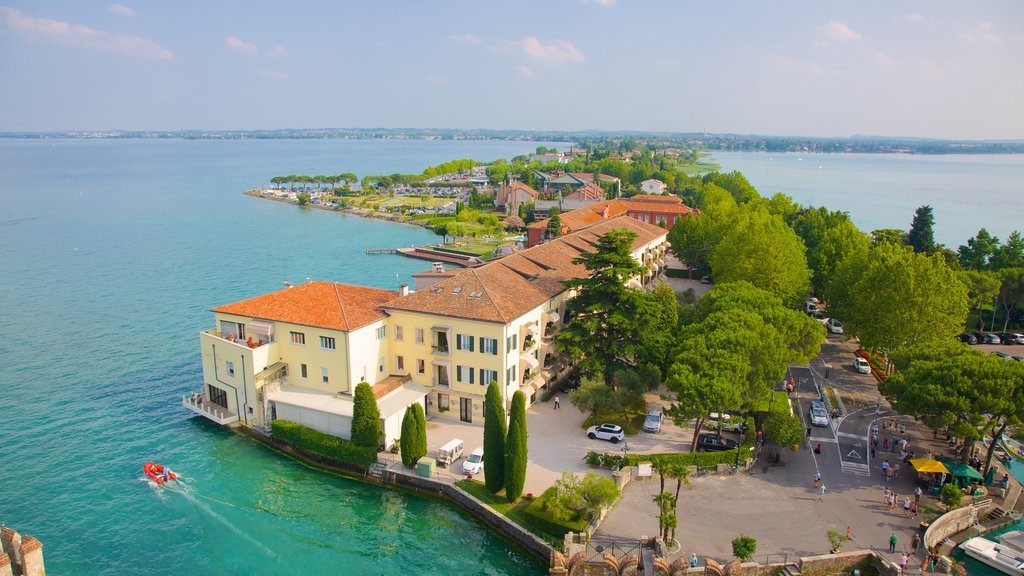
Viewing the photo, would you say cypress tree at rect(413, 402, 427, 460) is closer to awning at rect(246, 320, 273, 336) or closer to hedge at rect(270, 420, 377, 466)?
hedge at rect(270, 420, 377, 466)

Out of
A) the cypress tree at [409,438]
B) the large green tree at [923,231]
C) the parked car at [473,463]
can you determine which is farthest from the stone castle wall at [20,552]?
the large green tree at [923,231]

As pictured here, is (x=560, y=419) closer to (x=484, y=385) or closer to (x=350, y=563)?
(x=484, y=385)

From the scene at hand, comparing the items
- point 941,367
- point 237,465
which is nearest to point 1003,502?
point 941,367

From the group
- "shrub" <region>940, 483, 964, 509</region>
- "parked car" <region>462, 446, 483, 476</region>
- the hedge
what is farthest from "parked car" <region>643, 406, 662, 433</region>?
the hedge

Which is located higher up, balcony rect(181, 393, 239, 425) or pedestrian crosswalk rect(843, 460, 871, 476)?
pedestrian crosswalk rect(843, 460, 871, 476)

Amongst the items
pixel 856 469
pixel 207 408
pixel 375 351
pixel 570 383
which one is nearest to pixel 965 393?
pixel 856 469

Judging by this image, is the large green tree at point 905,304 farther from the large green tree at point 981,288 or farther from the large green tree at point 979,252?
the large green tree at point 979,252
